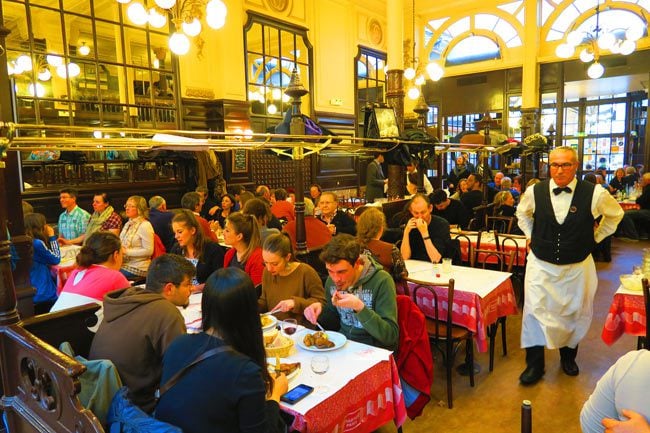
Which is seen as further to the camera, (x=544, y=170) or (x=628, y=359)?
(x=544, y=170)

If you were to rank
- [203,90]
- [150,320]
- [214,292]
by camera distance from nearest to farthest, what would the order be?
[214,292] → [150,320] → [203,90]

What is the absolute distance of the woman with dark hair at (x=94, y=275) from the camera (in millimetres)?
2838

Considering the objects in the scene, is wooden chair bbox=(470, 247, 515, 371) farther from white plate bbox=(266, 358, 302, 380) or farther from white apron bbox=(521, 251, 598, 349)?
white plate bbox=(266, 358, 302, 380)

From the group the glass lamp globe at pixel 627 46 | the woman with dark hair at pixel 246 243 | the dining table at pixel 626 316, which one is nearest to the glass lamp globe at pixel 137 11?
the woman with dark hair at pixel 246 243

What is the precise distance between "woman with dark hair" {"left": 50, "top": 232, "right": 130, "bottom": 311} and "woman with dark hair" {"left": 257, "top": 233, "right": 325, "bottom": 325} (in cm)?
94

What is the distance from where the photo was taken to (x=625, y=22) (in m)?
11.4

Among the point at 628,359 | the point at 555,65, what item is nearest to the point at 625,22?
the point at 555,65

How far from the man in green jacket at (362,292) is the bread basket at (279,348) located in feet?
1.17

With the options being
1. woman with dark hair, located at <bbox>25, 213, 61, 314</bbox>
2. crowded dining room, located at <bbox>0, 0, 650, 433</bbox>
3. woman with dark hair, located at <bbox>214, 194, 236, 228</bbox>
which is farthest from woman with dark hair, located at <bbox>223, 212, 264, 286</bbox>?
woman with dark hair, located at <bbox>214, 194, 236, 228</bbox>

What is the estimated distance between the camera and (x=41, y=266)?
4.07 m

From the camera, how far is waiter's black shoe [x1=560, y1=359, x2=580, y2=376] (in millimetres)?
3871

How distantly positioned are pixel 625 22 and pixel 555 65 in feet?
5.71

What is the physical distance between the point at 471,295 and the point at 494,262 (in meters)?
2.48

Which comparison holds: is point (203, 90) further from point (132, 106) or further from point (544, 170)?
point (544, 170)
